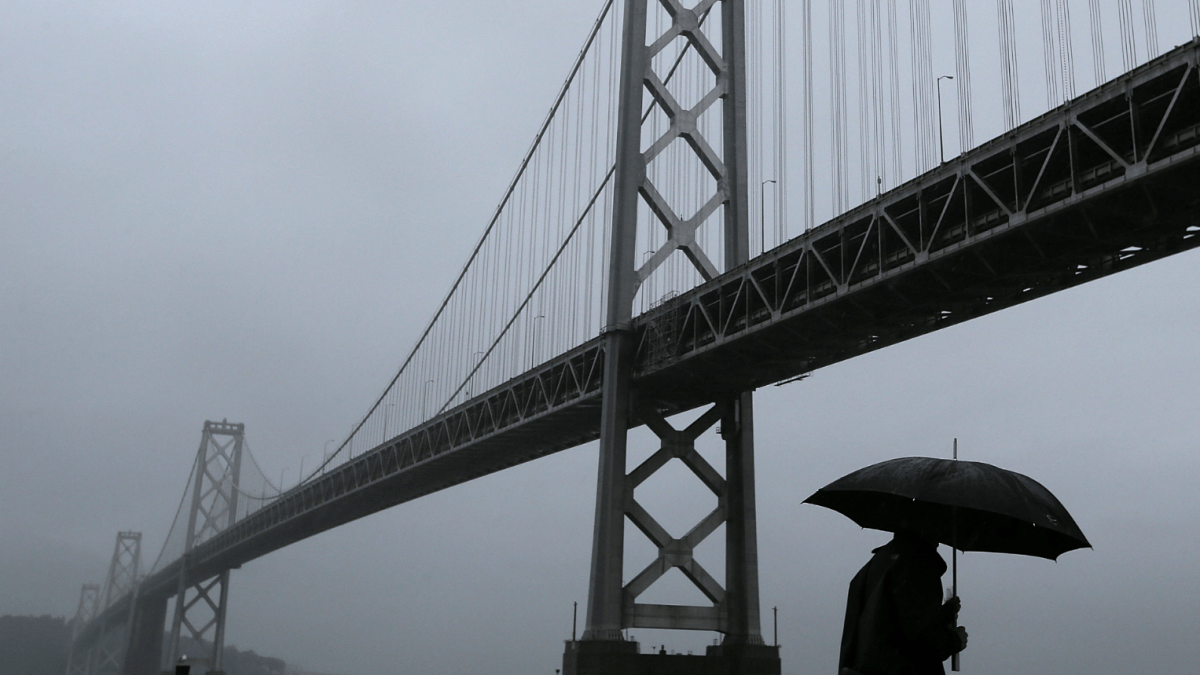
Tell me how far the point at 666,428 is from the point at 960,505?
2256 centimetres

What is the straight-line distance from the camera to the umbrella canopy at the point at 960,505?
224 inches

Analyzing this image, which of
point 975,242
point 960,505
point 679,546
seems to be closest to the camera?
point 960,505

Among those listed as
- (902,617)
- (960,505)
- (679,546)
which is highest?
(679,546)

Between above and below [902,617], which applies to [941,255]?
above

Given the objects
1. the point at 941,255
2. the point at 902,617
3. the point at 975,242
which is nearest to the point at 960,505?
the point at 902,617

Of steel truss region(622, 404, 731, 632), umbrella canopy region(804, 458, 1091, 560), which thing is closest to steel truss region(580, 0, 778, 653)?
steel truss region(622, 404, 731, 632)

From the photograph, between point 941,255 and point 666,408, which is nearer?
point 941,255

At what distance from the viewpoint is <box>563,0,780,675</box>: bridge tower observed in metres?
26.3

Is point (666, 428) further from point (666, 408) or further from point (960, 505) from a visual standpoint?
point (960, 505)

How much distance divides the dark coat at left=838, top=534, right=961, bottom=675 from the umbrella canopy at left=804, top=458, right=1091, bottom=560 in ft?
0.71

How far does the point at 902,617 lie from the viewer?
5.27 m

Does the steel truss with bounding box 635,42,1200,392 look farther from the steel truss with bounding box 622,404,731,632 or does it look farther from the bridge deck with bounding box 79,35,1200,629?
the steel truss with bounding box 622,404,731,632

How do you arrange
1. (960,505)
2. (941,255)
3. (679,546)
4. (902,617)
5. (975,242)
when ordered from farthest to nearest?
(679,546) → (941,255) → (975,242) → (960,505) → (902,617)

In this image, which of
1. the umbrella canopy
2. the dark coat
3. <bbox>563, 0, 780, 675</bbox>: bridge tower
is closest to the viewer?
the dark coat
